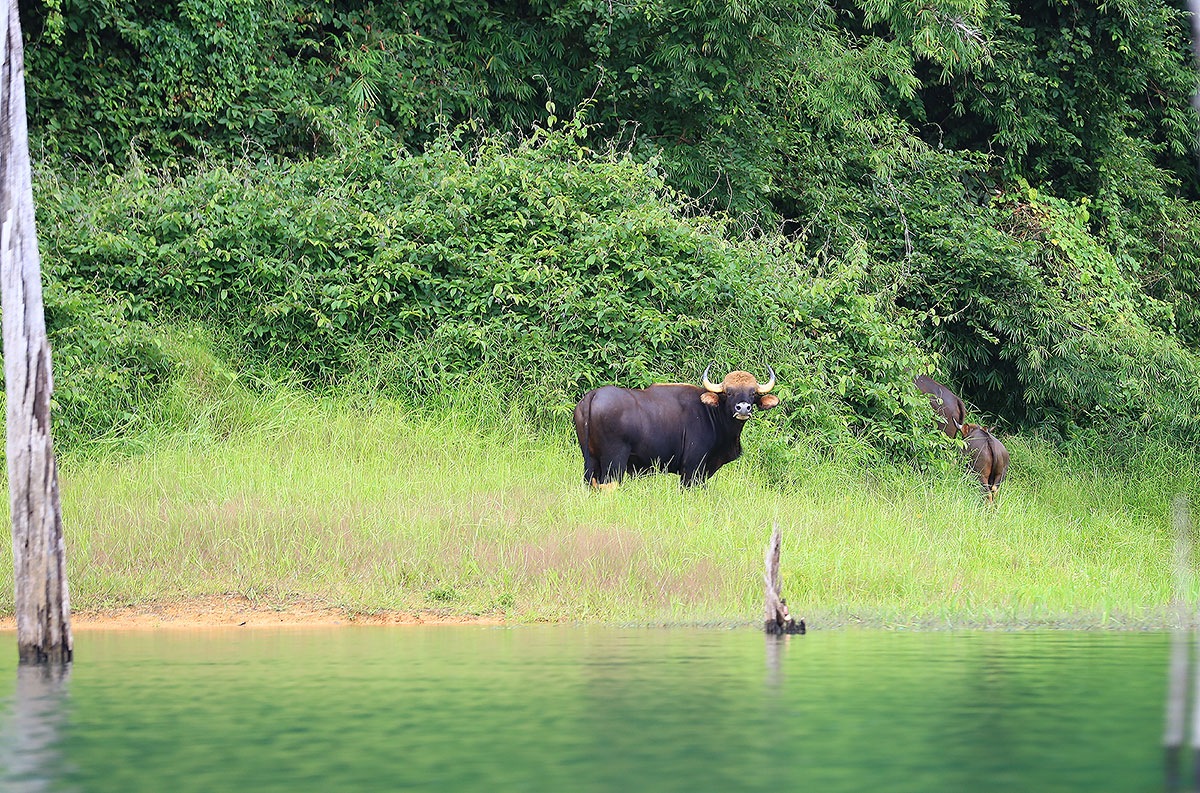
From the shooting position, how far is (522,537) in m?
12.1

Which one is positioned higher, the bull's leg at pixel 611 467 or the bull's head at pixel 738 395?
the bull's head at pixel 738 395

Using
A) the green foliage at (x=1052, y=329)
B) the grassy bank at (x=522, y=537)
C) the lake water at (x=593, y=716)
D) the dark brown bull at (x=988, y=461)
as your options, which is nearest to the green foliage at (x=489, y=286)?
the dark brown bull at (x=988, y=461)

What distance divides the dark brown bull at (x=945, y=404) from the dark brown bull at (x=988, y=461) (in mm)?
866

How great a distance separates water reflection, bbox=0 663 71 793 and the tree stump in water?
416cm

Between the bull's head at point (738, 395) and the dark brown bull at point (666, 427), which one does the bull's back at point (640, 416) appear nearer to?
Answer: the dark brown bull at point (666, 427)

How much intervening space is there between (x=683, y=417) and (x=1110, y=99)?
424 inches

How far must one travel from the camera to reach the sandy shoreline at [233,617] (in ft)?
35.8

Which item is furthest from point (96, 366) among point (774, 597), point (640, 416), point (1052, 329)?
point (1052, 329)

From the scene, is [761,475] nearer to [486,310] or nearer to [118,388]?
[486,310]

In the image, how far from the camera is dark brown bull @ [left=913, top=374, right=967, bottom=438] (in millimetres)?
17781

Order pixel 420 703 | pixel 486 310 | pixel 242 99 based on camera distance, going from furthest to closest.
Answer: pixel 242 99
pixel 486 310
pixel 420 703

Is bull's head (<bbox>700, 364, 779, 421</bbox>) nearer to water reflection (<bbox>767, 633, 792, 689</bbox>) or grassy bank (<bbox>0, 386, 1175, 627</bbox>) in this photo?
grassy bank (<bbox>0, 386, 1175, 627</bbox>)

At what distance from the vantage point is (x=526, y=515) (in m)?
12.6

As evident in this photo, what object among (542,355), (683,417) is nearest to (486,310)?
(542,355)
